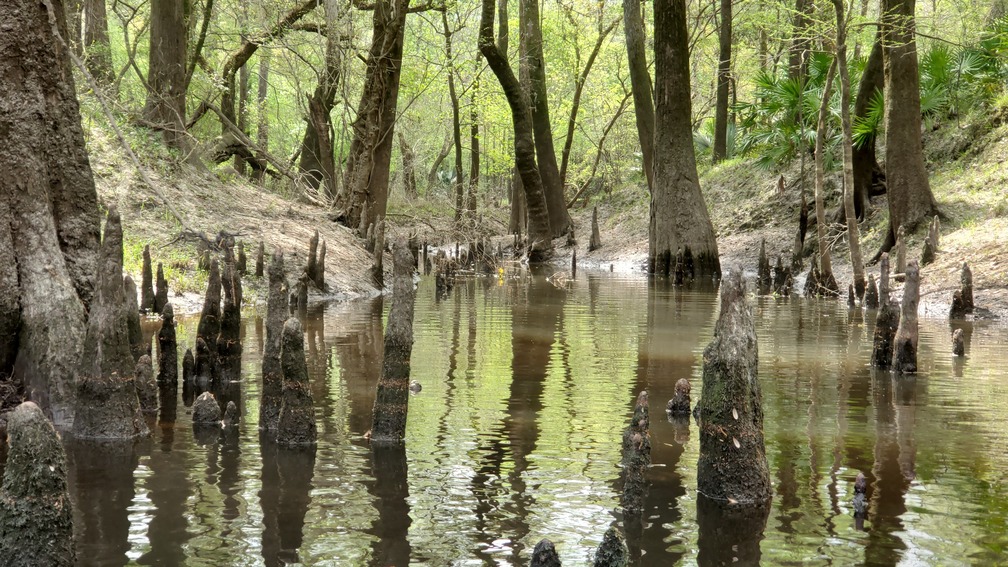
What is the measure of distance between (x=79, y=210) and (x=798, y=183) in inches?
931

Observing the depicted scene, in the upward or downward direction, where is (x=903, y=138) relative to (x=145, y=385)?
upward

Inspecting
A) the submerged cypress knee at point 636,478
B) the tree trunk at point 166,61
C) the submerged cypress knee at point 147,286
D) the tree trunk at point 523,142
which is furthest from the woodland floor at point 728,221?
the submerged cypress knee at point 636,478

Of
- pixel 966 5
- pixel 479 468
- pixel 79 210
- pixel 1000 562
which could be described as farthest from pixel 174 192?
pixel 966 5

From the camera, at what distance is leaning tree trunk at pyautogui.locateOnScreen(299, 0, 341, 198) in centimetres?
2191

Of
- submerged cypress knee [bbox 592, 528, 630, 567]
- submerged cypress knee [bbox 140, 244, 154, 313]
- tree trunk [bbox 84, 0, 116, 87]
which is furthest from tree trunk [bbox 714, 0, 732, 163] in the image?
submerged cypress knee [bbox 592, 528, 630, 567]

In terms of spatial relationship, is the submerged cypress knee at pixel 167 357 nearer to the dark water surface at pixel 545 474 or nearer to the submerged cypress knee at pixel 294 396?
the dark water surface at pixel 545 474

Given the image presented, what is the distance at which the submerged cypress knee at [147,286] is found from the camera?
13.5 metres

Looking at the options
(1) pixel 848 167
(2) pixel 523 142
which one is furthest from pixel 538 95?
(1) pixel 848 167

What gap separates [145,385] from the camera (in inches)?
321

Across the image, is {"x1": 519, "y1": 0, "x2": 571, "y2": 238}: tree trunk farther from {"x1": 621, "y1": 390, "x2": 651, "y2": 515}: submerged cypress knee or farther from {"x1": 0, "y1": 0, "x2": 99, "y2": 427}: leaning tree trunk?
{"x1": 621, "y1": 390, "x2": 651, "y2": 515}: submerged cypress knee

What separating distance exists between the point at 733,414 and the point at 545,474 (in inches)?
54.6

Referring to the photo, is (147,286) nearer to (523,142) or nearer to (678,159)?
(678,159)

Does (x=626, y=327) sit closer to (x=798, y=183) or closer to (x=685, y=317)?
(x=685, y=317)

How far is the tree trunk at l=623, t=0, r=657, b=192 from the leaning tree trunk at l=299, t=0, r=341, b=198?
28.1ft
